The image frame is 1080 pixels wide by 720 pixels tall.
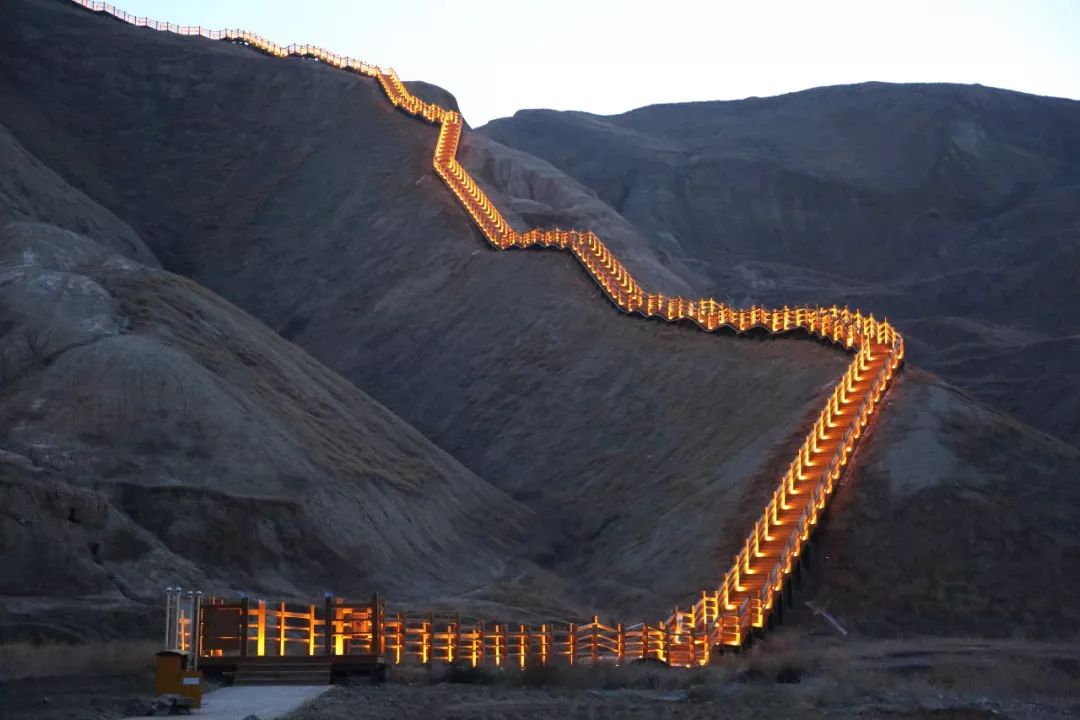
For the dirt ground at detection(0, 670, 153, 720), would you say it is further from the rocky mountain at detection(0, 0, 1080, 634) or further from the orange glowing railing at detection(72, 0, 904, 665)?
the rocky mountain at detection(0, 0, 1080, 634)

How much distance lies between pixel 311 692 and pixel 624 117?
161 metres

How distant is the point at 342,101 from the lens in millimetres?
100750

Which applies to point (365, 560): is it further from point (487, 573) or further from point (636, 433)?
point (636, 433)

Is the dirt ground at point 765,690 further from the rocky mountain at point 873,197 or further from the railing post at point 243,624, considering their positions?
the rocky mountain at point 873,197

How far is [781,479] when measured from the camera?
50.1 meters

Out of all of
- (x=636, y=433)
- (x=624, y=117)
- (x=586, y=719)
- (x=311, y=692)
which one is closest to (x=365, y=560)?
(x=636, y=433)

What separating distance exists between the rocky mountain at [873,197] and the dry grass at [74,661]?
76.4 meters

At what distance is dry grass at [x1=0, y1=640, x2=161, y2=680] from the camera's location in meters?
30.2

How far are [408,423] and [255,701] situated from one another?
4329 centimetres

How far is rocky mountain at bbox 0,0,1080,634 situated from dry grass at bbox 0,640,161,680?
7.30 meters

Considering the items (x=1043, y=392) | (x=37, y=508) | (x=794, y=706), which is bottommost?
(x=794, y=706)

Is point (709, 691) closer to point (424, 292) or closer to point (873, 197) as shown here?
point (424, 292)

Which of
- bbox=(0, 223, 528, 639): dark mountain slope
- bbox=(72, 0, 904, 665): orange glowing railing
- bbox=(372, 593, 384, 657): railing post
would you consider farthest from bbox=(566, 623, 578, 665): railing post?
bbox=(0, 223, 528, 639): dark mountain slope

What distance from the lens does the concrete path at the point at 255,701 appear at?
23234 mm
